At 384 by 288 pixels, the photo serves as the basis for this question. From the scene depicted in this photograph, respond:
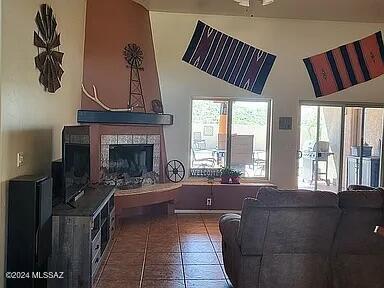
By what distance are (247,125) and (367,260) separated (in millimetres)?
4410

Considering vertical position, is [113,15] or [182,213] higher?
[113,15]

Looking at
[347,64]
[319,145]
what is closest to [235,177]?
[319,145]

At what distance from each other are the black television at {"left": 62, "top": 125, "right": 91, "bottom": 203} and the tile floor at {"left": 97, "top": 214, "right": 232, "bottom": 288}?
3.00 feet

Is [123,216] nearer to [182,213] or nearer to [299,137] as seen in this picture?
[182,213]

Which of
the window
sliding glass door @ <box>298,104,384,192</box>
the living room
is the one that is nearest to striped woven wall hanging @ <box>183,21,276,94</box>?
the living room

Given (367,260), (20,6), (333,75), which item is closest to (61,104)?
(20,6)

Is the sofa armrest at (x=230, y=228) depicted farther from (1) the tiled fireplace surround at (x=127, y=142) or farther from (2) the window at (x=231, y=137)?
(2) the window at (x=231, y=137)

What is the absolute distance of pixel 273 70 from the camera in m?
7.48

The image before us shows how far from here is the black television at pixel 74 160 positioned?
3.86m

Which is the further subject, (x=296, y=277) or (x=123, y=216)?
(x=123, y=216)

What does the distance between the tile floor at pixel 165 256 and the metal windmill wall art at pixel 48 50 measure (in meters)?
2.06

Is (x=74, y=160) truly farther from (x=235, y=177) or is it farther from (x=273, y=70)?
(x=273, y=70)

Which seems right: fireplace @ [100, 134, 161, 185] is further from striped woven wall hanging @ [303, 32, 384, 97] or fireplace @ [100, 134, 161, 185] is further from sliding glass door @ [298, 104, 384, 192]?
striped woven wall hanging @ [303, 32, 384, 97]

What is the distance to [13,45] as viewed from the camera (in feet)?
10.8
